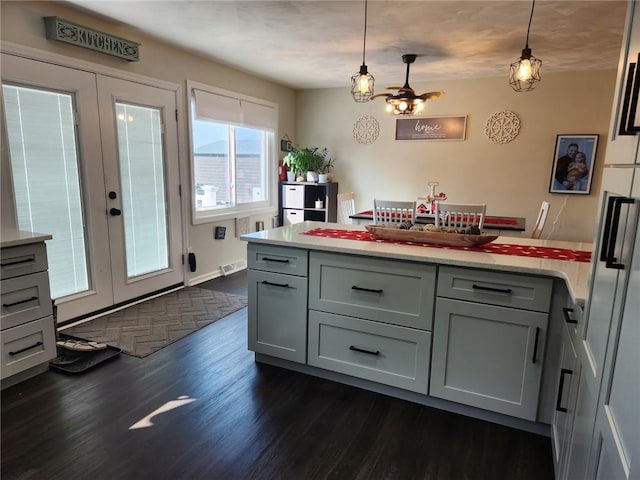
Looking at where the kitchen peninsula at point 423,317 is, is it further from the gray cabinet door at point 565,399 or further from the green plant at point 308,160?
the green plant at point 308,160

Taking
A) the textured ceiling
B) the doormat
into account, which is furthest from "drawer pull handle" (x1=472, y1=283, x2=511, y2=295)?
the doormat

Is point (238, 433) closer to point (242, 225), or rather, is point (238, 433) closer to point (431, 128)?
point (242, 225)

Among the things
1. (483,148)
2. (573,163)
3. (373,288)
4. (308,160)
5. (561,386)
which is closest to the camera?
(561,386)

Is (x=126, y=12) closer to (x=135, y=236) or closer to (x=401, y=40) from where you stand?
(x=135, y=236)

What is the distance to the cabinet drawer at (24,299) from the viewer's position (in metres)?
2.31

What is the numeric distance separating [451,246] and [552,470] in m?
1.17

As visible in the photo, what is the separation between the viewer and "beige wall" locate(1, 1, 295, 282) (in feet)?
9.34

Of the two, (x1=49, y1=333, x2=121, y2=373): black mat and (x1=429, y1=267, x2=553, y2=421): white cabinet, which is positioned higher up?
(x1=429, y1=267, x2=553, y2=421): white cabinet

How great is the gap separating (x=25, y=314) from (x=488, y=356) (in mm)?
2625

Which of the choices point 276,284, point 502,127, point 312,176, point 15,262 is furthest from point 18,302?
point 502,127

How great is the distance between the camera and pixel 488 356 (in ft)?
6.75

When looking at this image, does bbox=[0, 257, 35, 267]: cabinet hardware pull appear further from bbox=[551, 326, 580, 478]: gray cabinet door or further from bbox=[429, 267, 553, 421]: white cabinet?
bbox=[551, 326, 580, 478]: gray cabinet door

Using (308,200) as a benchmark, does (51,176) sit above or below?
above

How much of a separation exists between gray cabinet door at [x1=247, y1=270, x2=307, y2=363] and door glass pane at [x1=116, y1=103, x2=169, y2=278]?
1.75 m
